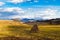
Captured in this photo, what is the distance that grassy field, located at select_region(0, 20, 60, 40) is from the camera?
470cm

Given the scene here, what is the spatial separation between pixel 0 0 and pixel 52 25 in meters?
1.90

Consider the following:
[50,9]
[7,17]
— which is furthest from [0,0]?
[50,9]

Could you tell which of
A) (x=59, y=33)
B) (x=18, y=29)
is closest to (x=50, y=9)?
(x=59, y=33)

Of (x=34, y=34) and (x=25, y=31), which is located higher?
(x=25, y=31)

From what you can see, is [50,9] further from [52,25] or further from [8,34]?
[8,34]

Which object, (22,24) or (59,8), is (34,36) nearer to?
(22,24)

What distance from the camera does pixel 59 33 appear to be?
4.72 m

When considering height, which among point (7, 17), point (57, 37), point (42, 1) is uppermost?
point (42, 1)

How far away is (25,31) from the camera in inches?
188

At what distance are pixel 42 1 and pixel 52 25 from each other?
0.86m

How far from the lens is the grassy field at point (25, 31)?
15.4ft

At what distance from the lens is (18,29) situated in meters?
4.77

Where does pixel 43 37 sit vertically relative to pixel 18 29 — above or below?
below

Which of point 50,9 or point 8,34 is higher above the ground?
point 50,9
